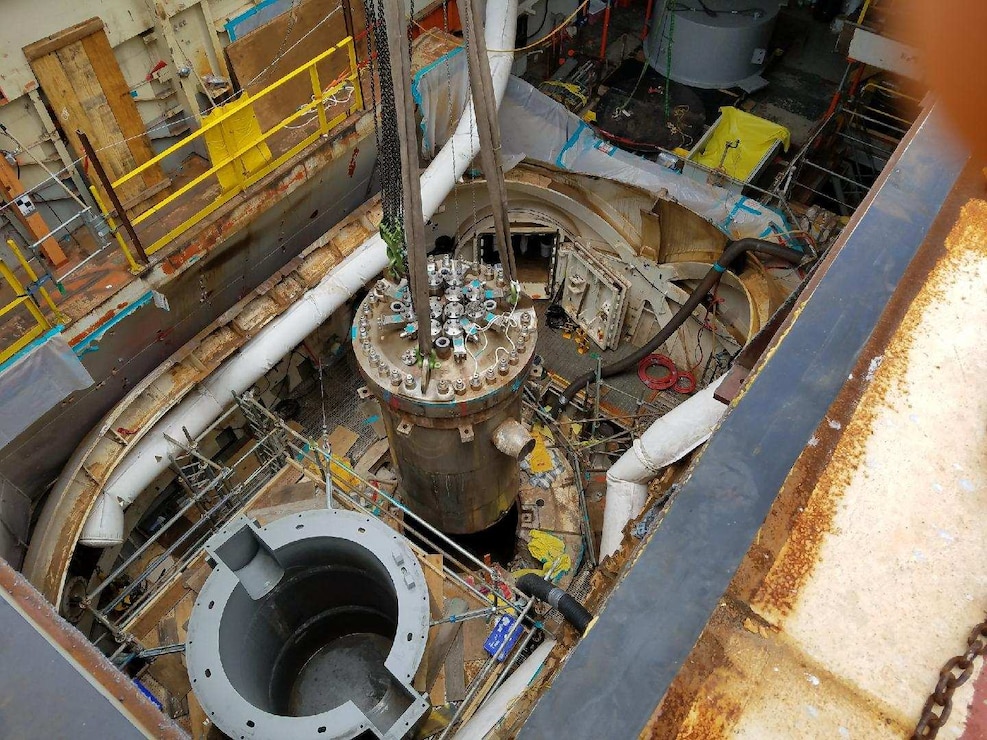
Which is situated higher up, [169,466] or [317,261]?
[317,261]

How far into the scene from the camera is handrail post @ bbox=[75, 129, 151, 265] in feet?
27.4

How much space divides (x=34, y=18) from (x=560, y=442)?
10.8 m

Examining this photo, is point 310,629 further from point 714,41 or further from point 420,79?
point 714,41

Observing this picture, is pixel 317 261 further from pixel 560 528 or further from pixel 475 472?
pixel 560 528

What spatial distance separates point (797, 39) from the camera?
66.3 feet

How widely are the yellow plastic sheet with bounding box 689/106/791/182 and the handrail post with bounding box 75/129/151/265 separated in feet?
36.4

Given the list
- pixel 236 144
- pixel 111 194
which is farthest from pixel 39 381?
pixel 236 144

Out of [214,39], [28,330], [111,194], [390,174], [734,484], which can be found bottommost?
[28,330]

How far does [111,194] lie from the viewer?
29.5ft

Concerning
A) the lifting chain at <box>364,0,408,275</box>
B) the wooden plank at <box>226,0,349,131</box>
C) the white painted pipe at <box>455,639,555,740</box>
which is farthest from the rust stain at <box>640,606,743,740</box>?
the wooden plank at <box>226,0,349,131</box>

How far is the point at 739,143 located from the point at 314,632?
13.1 metres

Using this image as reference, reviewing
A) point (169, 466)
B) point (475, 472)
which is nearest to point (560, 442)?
point (475, 472)

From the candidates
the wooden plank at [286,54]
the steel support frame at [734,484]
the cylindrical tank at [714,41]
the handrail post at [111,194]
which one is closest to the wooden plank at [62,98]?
the handrail post at [111,194]

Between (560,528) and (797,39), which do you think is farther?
(797,39)
